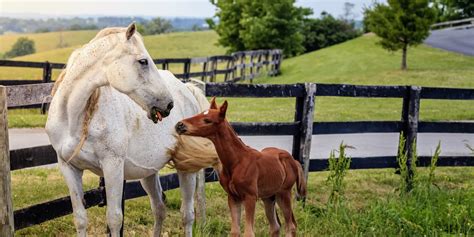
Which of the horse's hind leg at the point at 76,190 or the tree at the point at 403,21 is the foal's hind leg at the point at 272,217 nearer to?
the horse's hind leg at the point at 76,190

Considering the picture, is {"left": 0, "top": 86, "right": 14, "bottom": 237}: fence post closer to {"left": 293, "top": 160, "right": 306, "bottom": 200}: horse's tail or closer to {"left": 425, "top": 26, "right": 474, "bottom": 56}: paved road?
{"left": 293, "top": 160, "right": 306, "bottom": 200}: horse's tail

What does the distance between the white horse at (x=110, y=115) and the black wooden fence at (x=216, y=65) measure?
11.3m

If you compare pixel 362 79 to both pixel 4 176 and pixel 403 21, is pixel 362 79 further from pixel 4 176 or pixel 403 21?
pixel 4 176

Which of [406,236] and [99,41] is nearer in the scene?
[99,41]

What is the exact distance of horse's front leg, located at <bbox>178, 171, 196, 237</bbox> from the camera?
5.67 m

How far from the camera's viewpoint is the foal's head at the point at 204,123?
14.0 ft

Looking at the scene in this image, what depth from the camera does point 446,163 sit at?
930 cm

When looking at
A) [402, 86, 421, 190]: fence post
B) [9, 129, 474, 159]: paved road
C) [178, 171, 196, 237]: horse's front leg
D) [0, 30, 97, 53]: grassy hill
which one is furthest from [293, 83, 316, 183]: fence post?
[0, 30, 97, 53]: grassy hill

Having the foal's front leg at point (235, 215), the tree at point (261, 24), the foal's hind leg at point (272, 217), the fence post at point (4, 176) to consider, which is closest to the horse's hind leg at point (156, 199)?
the foal's hind leg at point (272, 217)

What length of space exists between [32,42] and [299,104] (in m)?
81.9

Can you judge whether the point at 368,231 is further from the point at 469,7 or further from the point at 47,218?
the point at 469,7

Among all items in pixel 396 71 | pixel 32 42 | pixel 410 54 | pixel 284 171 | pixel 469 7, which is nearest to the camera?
pixel 284 171

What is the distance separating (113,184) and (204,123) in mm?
899

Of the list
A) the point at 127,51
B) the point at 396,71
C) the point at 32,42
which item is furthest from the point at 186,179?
the point at 32,42
